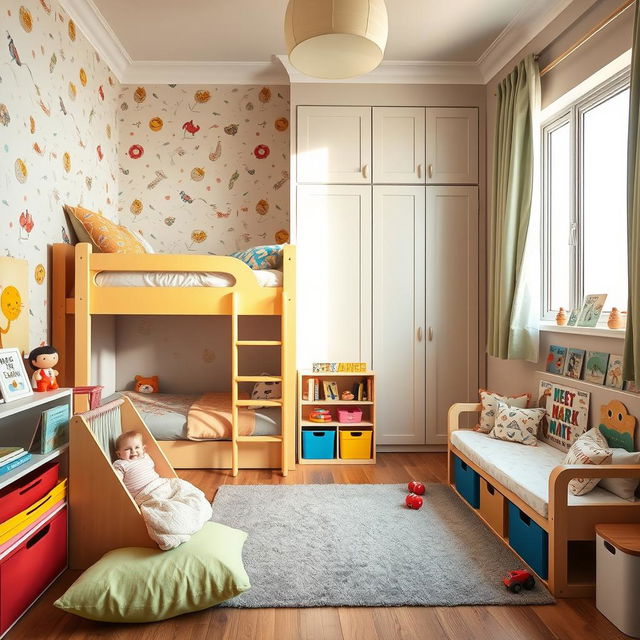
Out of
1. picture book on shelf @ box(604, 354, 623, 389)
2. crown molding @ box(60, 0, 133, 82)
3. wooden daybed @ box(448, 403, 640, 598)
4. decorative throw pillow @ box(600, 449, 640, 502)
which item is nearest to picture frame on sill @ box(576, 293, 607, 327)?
picture book on shelf @ box(604, 354, 623, 389)

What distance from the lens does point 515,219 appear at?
10.8ft

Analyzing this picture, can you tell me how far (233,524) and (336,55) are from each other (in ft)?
7.11

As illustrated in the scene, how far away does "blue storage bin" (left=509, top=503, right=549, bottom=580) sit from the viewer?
2.09 m

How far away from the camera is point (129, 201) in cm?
425

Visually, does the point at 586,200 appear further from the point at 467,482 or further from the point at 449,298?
the point at 467,482

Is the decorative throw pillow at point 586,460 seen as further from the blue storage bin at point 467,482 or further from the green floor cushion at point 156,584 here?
the green floor cushion at point 156,584

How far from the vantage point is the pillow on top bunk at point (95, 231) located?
3.28m

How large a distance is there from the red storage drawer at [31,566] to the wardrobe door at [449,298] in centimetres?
262

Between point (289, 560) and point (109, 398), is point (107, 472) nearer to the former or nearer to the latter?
point (289, 560)

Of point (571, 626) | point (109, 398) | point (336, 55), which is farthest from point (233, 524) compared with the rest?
point (336, 55)

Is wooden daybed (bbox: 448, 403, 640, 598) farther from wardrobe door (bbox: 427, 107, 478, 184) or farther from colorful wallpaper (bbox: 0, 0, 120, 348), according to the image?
wardrobe door (bbox: 427, 107, 478, 184)

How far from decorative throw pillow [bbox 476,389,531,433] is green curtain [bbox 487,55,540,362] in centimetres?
24

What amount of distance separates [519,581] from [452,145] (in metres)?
2.99

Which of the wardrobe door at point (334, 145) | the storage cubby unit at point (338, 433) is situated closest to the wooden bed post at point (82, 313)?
the storage cubby unit at point (338, 433)
